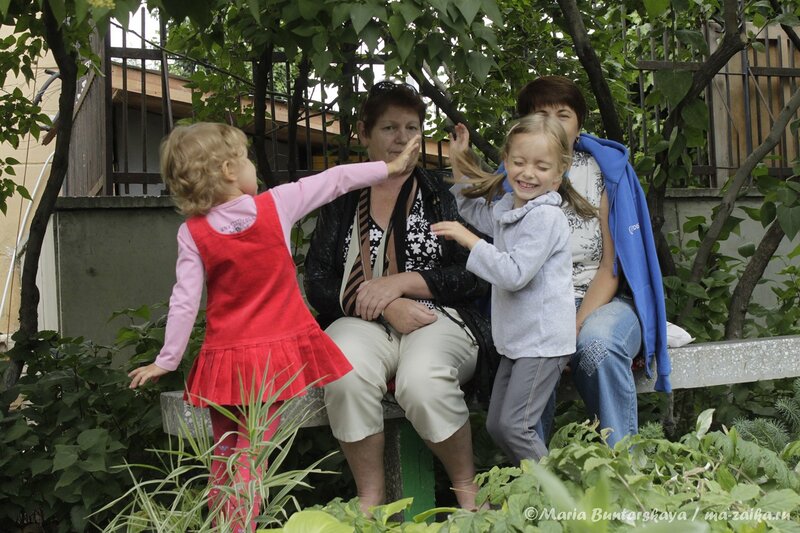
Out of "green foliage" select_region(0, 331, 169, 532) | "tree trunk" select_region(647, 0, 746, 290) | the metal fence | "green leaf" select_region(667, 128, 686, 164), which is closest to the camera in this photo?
"green foliage" select_region(0, 331, 169, 532)

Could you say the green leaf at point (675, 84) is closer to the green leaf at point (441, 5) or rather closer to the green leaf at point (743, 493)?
the green leaf at point (441, 5)

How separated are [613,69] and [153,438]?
3.38 meters

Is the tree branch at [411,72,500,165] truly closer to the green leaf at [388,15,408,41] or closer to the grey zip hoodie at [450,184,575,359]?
the grey zip hoodie at [450,184,575,359]

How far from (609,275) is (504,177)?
48 cm

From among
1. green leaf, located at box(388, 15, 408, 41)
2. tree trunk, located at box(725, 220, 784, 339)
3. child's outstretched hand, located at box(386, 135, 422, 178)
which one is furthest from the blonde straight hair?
tree trunk, located at box(725, 220, 784, 339)

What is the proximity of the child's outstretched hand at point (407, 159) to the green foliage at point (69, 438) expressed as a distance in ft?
4.45

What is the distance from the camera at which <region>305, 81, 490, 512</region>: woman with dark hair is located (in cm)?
303

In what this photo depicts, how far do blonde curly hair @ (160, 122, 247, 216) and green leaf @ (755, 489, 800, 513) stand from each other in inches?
72.6

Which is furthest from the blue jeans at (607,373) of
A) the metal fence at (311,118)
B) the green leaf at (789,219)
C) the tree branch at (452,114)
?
the metal fence at (311,118)

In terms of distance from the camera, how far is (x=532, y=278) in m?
2.96

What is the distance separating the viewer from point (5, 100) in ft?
15.6

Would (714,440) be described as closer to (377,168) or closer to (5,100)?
(377,168)

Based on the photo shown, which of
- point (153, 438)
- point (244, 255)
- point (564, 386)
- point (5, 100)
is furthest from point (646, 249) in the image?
point (5, 100)

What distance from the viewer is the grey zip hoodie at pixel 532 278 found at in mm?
2885
